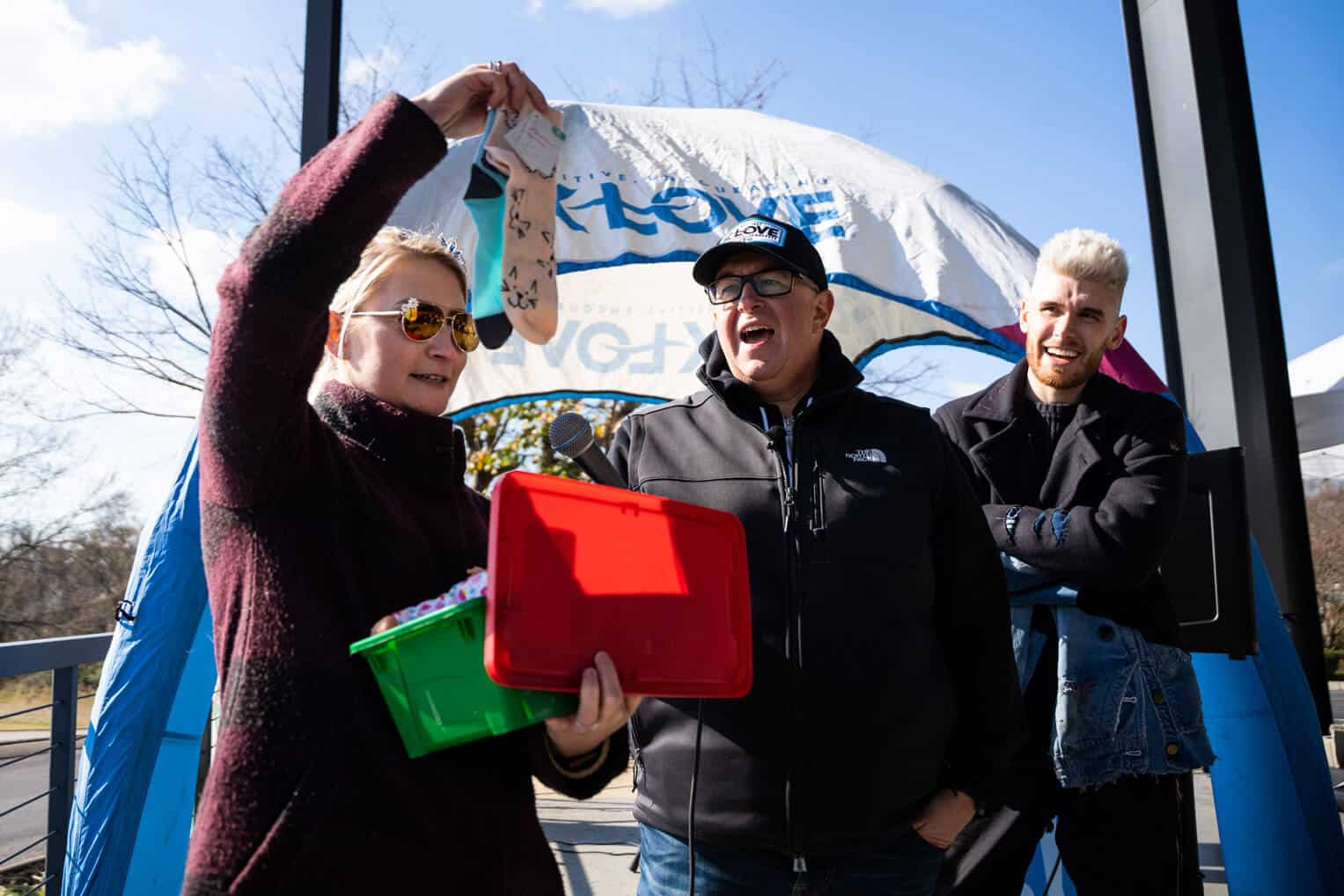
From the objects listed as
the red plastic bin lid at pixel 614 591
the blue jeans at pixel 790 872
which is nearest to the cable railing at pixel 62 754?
the blue jeans at pixel 790 872

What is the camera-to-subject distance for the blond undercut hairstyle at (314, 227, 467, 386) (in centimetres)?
139

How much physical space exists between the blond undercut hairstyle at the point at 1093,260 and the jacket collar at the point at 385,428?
182 cm

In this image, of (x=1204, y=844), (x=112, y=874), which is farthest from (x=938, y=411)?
(x=1204, y=844)

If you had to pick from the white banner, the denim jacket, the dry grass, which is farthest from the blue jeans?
the dry grass

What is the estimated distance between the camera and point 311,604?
1.14 m

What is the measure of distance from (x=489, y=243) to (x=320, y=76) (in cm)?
277

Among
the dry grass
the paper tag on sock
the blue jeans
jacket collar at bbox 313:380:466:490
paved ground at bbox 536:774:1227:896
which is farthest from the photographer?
the dry grass

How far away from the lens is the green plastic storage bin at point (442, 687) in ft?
3.63

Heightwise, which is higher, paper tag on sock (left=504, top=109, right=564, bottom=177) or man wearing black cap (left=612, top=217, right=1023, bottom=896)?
paper tag on sock (left=504, top=109, right=564, bottom=177)

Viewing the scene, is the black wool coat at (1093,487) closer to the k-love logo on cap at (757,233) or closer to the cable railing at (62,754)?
the k-love logo on cap at (757,233)

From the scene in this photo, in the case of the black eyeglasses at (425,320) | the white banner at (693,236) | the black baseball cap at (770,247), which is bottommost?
the black eyeglasses at (425,320)

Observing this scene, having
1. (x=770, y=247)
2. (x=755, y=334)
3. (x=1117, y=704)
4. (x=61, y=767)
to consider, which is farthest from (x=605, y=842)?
(x=770, y=247)

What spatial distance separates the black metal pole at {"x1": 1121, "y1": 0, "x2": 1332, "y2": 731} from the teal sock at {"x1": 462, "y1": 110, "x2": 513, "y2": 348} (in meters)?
Answer: 5.17

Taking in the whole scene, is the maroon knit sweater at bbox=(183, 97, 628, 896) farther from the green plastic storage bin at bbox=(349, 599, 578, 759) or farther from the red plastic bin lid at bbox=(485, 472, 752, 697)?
the red plastic bin lid at bbox=(485, 472, 752, 697)
